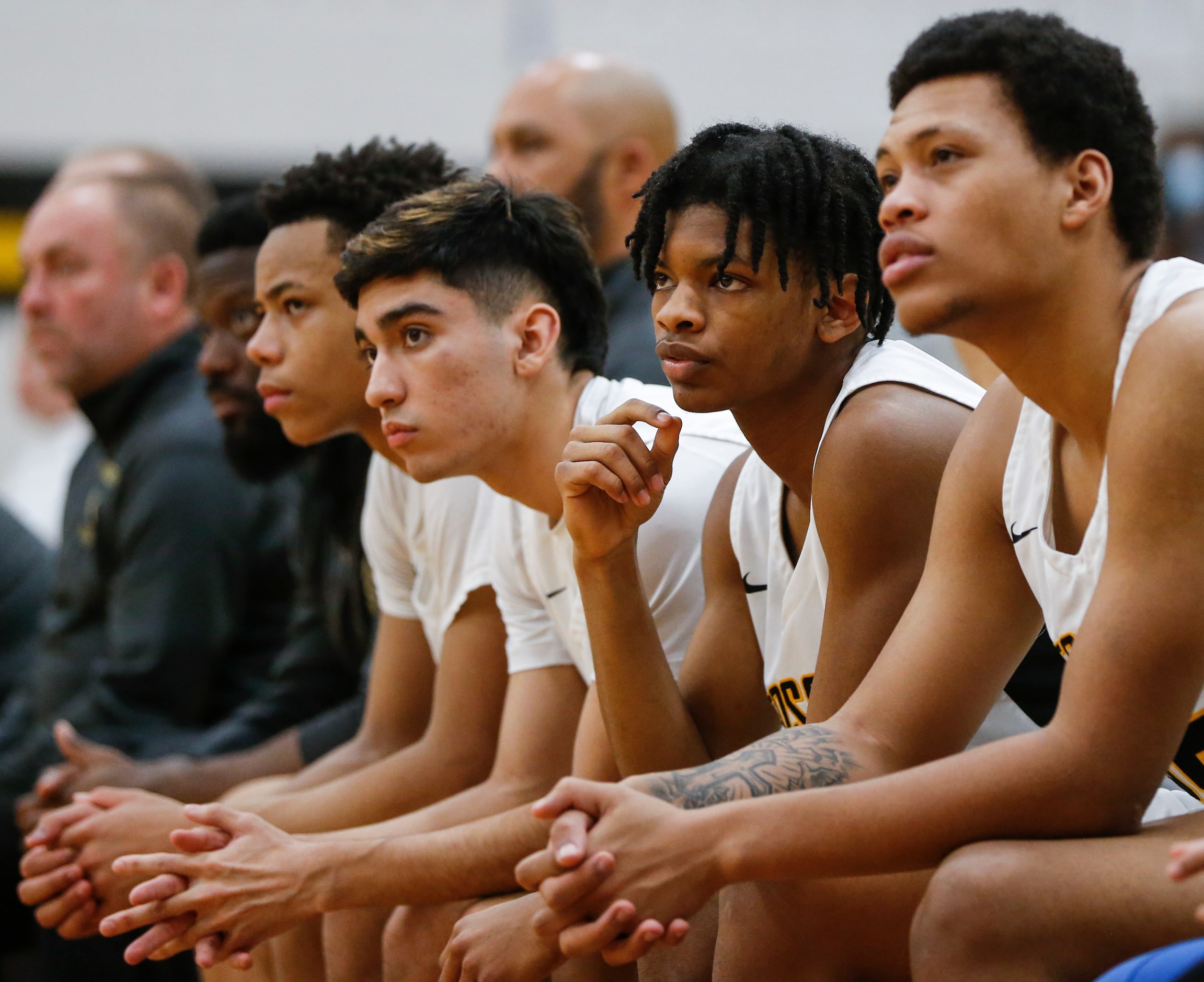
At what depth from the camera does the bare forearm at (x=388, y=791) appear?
9.60ft

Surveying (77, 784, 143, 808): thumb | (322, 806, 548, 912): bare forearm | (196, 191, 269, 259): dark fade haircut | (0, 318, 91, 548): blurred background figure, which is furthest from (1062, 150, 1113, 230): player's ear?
(0, 318, 91, 548): blurred background figure

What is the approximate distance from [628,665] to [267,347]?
48.0 inches

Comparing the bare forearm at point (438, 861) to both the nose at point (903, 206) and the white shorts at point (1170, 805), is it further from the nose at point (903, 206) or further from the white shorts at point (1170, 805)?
the nose at point (903, 206)

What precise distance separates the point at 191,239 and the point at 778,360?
3.06m

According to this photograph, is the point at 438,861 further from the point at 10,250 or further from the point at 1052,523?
the point at 10,250

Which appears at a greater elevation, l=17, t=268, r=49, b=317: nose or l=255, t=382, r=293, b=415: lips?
l=17, t=268, r=49, b=317: nose

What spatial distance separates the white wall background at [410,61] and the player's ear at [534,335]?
659cm

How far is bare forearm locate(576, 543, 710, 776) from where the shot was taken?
224cm

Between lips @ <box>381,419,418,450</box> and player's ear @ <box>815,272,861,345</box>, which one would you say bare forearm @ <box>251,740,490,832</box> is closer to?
lips @ <box>381,419,418,450</box>

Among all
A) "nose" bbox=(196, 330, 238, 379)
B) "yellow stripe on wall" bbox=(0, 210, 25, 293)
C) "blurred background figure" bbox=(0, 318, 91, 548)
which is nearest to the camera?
"nose" bbox=(196, 330, 238, 379)

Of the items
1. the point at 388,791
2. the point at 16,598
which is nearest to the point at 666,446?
the point at 388,791

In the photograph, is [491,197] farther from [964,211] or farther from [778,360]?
[964,211]

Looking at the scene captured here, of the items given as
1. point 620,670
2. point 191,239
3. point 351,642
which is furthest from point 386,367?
point 191,239

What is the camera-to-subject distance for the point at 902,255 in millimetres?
1775
